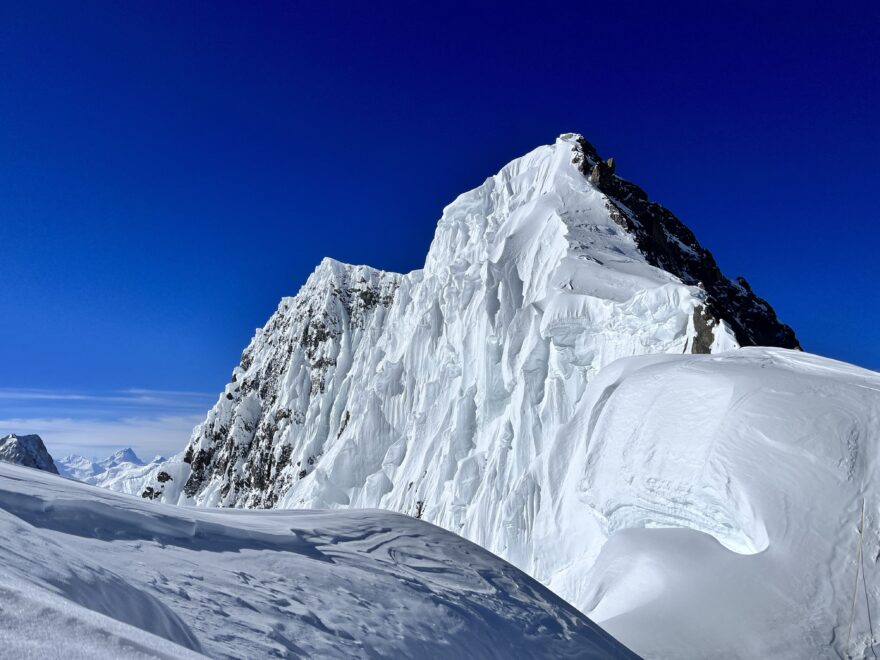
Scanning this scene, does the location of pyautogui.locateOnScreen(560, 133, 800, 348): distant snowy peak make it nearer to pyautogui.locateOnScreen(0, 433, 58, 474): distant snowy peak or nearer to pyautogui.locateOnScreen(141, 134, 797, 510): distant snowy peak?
pyautogui.locateOnScreen(141, 134, 797, 510): distant snowy peak

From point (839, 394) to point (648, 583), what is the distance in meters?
3.66

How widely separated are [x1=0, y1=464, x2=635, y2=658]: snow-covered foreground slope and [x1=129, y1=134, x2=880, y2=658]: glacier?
6.66 feet

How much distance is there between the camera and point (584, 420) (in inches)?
616

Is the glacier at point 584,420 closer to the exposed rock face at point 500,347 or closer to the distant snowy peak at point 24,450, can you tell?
the exposed rock face at point 500,347

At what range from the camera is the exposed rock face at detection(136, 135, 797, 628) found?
68.0ft

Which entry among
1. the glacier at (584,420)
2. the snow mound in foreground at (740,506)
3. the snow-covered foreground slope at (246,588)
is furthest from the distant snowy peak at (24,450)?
the snow-covered foreground slope at (246,588)

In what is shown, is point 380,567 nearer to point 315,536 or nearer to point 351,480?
point 315,536

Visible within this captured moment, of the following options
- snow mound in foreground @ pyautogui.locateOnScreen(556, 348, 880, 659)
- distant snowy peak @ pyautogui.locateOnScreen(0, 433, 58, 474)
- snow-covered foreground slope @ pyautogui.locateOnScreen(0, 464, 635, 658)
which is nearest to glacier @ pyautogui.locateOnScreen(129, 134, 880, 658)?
snow mound in foreground @ pyautogui.locateOnScreen(556, 348, 880, 659)

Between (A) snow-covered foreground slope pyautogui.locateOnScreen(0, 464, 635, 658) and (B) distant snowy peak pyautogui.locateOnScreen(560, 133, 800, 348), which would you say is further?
(B) distant snowy peak pyautogui.locateOnScreen(560, 133, 800, 348)

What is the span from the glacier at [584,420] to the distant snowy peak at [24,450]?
1626 centimetres

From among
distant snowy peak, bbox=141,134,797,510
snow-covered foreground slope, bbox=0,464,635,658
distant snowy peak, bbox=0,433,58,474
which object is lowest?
distant snowy peak, bbox=0,433,58,474

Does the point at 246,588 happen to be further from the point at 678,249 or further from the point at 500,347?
the point at 678,249

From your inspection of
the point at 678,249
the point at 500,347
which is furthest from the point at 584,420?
the point at 678,249

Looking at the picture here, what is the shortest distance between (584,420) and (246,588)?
13.2 m
